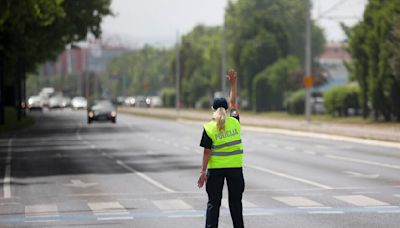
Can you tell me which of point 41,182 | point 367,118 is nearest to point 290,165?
point 41,182

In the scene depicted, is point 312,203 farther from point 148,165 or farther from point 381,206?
point 148,165

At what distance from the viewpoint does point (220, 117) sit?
12.4 meters

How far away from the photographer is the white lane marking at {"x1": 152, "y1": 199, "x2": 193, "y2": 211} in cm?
1827

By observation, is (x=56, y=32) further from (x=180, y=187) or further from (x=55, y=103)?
(x=55, y=103)

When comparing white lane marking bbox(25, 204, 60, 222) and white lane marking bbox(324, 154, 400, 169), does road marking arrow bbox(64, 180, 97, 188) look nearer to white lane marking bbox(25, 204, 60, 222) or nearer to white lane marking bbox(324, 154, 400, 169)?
white lane marking bbox(25, 204, 60, 222)

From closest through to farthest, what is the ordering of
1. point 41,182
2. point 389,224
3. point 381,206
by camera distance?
point 389,224 → point 381,206 → point 41,182

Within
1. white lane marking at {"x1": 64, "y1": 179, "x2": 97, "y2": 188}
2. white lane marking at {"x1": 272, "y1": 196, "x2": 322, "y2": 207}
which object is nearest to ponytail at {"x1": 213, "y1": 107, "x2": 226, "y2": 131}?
white lane marking at {"x1": 272, "y1": 196, "x2": 322, "y2": 207}

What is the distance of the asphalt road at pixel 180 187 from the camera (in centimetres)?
1658

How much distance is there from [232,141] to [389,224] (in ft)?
11.8

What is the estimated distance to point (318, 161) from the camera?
31.4m

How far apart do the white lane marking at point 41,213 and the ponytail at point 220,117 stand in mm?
5006

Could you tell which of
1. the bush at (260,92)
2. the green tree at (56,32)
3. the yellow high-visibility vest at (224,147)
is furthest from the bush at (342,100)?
the yellow high-visibility vest at (224,147)

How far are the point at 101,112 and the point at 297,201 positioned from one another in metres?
59.5

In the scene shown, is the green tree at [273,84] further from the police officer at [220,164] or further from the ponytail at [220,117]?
the ponytail at [220,117]
